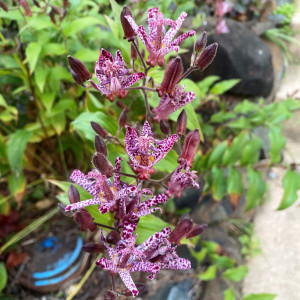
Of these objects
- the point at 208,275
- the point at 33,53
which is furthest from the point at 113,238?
the point at 208,275

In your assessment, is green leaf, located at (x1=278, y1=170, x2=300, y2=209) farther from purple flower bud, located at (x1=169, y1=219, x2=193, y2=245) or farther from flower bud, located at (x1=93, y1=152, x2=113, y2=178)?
flower bud, located at (x1=93, y1=152, x2=113, y2=178)

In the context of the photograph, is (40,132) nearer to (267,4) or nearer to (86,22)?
A: (86,22)

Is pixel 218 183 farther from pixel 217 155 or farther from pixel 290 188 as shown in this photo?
pixel 290 188

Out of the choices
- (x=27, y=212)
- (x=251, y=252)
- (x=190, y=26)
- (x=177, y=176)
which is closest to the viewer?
(x=177, y=176)

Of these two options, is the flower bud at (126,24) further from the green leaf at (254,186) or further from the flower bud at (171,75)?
the green leaf at (254,186)

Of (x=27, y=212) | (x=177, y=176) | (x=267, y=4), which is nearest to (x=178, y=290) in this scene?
(x=27, y=212)

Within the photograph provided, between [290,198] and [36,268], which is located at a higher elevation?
[290,198]

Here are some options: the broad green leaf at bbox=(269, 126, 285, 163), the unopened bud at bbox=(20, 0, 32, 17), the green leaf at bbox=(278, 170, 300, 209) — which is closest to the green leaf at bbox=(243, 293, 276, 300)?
the green leaf at bbox=(278, 170, 300, 209)

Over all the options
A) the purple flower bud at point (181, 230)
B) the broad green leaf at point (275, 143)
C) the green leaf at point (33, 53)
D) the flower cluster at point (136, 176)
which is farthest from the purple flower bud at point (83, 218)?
the broad green leaf at point (275, 143)
